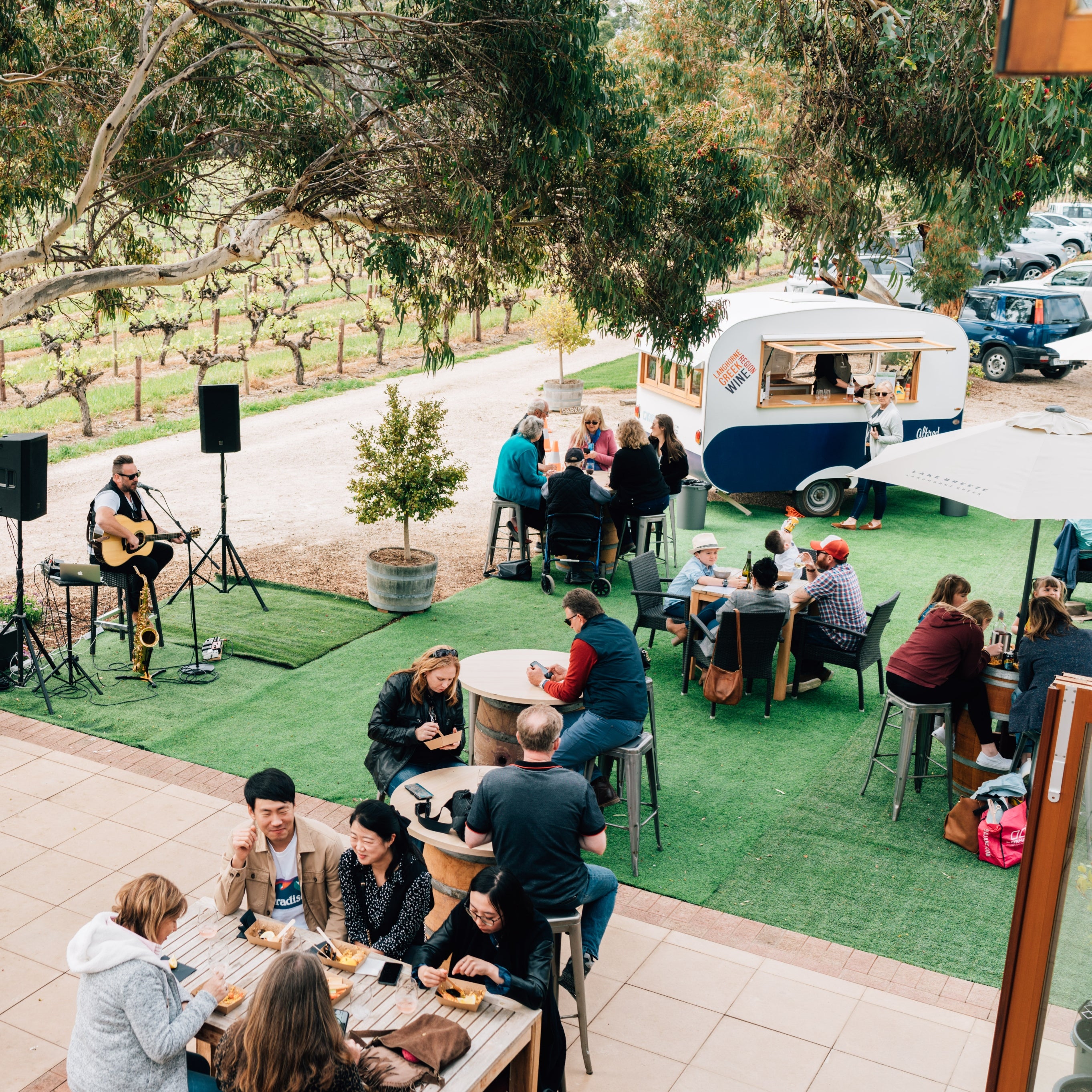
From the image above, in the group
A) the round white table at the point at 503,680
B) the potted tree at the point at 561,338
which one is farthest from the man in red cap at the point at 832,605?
the potted tree at the point at 561,338

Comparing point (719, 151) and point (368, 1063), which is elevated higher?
point (719, 151)

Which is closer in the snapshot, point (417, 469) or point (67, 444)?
point (417, 469)

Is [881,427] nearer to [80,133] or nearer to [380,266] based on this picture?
[380,266]

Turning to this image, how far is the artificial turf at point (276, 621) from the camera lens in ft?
30.4

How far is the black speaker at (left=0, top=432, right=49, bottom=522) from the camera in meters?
7.54

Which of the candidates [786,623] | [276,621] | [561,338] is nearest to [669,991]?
[786,623]

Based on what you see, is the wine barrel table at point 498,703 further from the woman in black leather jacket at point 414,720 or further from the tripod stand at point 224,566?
the tripod stand at point 224,566

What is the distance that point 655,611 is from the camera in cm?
892

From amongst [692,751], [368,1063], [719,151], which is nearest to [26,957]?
[368,1063]

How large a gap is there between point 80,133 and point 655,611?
7.19 metres

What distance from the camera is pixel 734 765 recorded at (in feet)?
24.2

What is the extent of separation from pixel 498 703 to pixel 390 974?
230 centimetres

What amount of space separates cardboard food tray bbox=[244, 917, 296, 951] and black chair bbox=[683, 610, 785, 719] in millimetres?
4174

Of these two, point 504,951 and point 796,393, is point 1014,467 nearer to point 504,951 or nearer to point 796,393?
point 504,951
